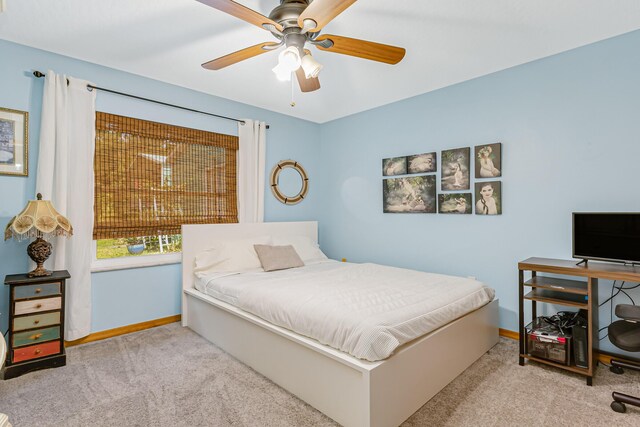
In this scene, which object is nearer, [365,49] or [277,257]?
[365,49]

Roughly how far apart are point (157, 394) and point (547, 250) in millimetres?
3277

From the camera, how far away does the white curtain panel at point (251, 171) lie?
406 centimetres

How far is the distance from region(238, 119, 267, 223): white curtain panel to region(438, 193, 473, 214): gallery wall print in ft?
7.02

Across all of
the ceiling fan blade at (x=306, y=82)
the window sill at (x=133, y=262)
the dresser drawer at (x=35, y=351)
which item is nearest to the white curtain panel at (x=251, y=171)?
the window sill at (x=133, y=262)

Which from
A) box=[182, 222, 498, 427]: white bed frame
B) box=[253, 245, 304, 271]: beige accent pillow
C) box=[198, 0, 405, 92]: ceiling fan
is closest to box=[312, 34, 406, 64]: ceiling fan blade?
box=[198, 0, 405, 92]: ceiling fan

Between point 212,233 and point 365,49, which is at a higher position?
point 365,49

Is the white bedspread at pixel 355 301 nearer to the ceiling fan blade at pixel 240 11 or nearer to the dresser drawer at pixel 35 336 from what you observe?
the dresser drawer at pixel 35 336

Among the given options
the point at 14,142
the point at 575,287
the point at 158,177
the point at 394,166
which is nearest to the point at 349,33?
the point at 394,166

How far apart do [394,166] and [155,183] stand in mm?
2684

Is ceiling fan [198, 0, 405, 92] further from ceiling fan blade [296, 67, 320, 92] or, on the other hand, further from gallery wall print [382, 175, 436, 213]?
gallery wall print [382, 175, 436, 213]

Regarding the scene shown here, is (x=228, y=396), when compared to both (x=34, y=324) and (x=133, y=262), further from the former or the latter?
(x=133, y=262)

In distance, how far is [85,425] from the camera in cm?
188

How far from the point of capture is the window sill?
315 cm

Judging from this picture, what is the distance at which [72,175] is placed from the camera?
9.58 ft
